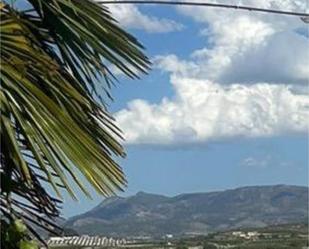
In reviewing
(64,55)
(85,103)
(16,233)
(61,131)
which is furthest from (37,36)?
(16,233)

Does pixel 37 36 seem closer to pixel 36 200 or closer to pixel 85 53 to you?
pixel 85 53

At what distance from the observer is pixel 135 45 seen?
483cm

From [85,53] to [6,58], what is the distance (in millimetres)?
695

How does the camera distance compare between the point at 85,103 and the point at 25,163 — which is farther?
the point at 85,103

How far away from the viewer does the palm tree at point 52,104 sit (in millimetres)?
4113

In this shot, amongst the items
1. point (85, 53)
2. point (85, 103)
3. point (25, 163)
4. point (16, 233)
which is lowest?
point (16, 233)

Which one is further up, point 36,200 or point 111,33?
point 111,33

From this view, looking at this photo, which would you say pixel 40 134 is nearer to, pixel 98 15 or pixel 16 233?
pixel 16 233

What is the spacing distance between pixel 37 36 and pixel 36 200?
85 centimetres

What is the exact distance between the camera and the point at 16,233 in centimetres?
429

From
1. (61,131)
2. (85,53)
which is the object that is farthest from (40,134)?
(85,53)

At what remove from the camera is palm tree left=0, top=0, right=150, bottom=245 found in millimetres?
4113

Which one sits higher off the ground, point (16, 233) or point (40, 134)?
point (40, 134)

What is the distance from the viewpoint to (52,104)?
13.9 ft
